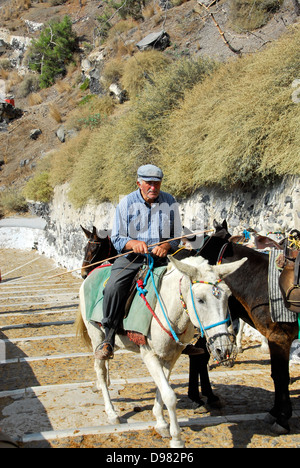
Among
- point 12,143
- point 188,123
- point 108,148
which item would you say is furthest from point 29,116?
point 188,123

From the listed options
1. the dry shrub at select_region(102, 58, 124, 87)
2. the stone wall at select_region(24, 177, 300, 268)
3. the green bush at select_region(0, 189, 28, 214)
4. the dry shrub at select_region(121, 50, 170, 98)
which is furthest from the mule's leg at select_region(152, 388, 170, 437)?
the green bush at select_region(0, 189, 28, 214)

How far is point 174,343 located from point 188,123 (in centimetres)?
764

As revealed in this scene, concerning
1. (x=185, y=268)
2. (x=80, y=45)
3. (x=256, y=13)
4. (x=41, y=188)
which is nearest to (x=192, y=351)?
(x=185, y=268)

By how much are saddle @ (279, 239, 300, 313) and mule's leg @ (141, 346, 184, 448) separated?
145 centimetres

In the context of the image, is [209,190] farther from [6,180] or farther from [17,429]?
[6,180]

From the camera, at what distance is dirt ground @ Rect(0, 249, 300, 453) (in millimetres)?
3789

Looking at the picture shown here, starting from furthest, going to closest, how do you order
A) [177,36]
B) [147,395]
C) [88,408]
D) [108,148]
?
[177,36] < [108,148] < [147,395] < [88,408]

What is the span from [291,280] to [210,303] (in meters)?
1.16

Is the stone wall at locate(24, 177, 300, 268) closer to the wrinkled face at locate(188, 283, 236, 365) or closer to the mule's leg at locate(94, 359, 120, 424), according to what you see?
the wrinkled face at locate(188, 283, 236, 365)

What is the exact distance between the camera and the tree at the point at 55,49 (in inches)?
1593

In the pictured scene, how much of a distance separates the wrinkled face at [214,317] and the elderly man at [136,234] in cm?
85

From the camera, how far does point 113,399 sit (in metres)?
4.91

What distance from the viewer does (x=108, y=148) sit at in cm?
1531
